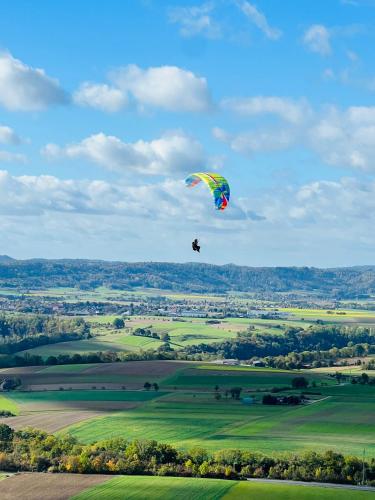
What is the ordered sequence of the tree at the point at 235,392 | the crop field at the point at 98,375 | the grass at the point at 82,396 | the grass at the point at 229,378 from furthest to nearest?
the crop field at the point at 98,375
the grass at the point at 229,378
the tree at the point at 235,392
the grass at the point at 82,396

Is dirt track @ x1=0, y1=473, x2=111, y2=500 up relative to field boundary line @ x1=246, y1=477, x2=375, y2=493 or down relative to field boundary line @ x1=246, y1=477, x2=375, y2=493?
down

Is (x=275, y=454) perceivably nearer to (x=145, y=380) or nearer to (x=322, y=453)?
(x=322, y=453)

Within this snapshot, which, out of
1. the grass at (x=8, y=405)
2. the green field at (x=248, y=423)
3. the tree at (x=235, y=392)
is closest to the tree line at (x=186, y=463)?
the green field at (x=248, y=423)

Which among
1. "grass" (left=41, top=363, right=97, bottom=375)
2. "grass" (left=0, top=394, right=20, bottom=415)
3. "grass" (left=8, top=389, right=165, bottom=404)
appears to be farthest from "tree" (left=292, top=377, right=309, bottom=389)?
"grass" (left=0, top=394, right=20, bottom=415)

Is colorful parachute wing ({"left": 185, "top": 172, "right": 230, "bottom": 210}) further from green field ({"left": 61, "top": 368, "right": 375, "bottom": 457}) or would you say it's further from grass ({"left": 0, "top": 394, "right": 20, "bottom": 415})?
grass ({"left": 0, "top": 394, "right": 20, "bottom": 415})

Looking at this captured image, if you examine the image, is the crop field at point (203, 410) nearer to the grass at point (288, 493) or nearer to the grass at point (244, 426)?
the grass at point (244, 426)

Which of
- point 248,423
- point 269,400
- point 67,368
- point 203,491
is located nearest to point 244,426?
point 248,423

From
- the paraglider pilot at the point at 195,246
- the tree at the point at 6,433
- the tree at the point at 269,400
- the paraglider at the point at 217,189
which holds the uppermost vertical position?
the paraglider at the point at 217,189
